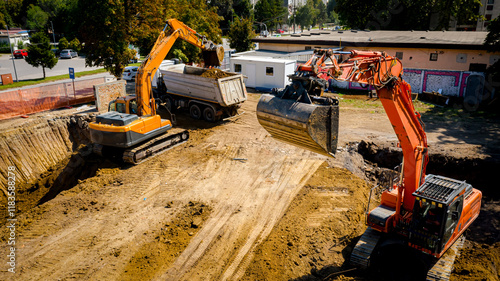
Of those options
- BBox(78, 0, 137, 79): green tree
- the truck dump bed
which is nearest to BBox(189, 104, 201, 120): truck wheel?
the truck dump bed

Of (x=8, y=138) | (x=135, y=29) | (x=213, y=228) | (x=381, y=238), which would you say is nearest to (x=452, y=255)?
(x=381, y=238)

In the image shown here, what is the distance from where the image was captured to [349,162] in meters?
15.4

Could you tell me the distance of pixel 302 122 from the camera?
7262mm

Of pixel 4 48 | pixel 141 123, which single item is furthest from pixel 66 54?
pixel 141 123

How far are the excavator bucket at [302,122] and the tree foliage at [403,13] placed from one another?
116 ft

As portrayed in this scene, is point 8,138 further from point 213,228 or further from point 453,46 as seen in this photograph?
point 453,46

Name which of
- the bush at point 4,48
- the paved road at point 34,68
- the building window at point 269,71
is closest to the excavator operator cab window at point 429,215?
the building window at point 269,71

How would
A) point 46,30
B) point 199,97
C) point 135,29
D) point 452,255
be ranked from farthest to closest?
point 46,30 → point 135,29 → point 199,97 → point 452,255

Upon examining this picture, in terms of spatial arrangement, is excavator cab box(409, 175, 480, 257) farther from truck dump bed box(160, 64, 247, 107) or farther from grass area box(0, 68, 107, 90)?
grass area box(0, 68, 107, 90)

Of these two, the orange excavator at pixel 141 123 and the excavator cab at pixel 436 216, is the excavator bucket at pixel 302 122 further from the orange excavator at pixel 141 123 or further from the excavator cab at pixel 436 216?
the orange excavator at pixel 141 123

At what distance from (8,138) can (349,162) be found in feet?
48.9

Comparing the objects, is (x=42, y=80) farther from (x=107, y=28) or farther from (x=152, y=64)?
(x=152, y=64)

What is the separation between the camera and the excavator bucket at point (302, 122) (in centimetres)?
730

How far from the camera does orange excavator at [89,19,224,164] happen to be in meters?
14.7
